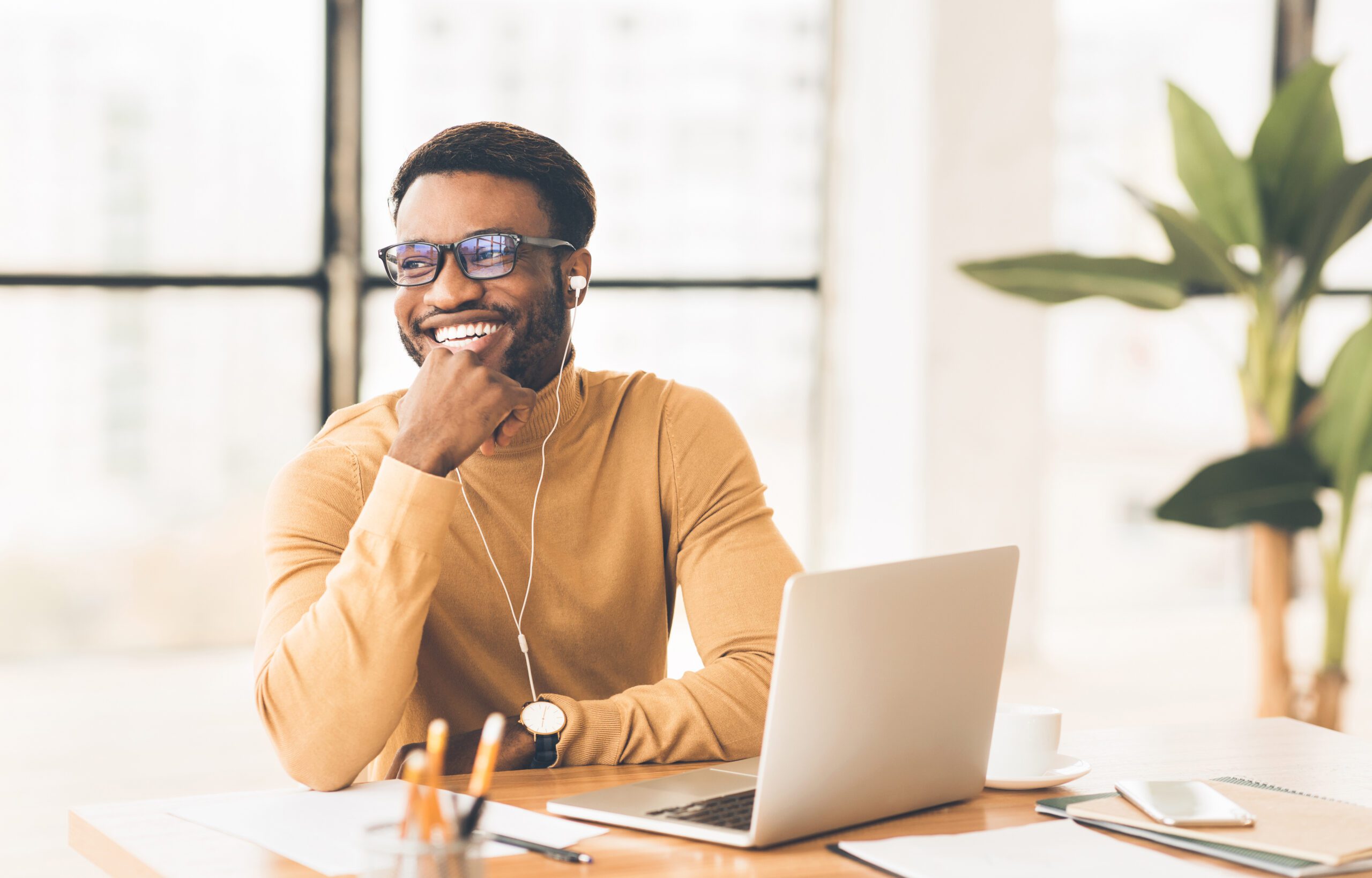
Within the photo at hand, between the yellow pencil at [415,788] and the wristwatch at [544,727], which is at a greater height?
the yellow pencil at [415,788]

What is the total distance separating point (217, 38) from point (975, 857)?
3.40 m

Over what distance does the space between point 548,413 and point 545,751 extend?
19.6 inches

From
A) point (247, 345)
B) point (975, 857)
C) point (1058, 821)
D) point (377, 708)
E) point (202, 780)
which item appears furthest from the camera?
point (247, 345)

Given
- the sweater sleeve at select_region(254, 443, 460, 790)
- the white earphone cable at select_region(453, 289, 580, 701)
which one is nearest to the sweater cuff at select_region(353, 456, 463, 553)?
the sweater sleeve at select_region(254, 443, 460, 790)

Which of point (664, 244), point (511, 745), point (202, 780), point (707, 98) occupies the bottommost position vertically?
point (202, 780)

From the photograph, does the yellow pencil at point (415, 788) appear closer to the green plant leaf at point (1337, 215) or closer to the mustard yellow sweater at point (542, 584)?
the mustard yellow sweater at point (542, 584)

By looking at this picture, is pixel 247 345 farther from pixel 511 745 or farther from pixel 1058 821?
pixel 1058 821

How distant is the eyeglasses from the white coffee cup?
2.56 ft

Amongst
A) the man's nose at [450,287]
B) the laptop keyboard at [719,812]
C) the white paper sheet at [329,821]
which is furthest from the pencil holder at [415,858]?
the man's nose at [450,287]

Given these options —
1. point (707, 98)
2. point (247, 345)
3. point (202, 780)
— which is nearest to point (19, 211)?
point (247, 345)

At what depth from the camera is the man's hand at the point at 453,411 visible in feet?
4.84

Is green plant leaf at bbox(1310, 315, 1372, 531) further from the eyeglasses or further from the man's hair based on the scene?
the eyeglasses

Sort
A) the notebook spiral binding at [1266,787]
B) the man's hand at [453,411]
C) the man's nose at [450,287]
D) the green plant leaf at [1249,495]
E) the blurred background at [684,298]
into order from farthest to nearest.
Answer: the blurred background at [684,298]
the green plant leaf at [1249,495]
the man's nose at [450,287]
the man's hand at [453,411]
the notebook spiral binding at [1266,787]

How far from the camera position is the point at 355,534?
55.2 inches
